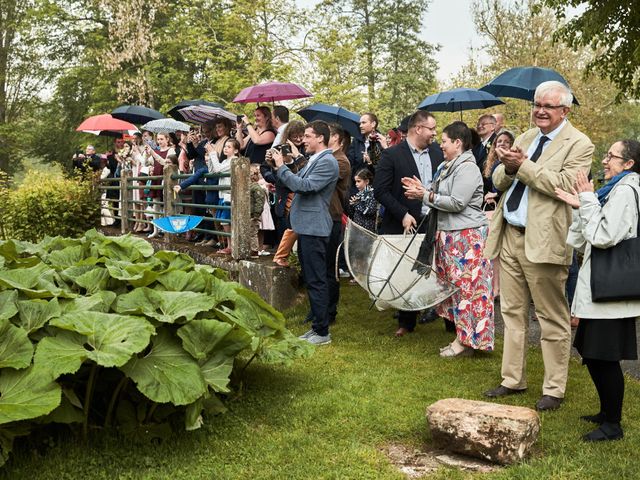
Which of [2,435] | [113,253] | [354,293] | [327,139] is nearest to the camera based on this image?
[2,435]

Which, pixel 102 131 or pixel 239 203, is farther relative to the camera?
pixel 102 131

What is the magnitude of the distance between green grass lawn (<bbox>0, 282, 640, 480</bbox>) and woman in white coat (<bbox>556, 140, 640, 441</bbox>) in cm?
29

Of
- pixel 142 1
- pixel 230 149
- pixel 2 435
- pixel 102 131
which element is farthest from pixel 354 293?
pixel 142 1

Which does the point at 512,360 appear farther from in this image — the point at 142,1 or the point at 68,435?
the point at 142,1

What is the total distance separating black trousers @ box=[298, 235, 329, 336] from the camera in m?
6.57

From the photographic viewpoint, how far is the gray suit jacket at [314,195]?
21.0 ft

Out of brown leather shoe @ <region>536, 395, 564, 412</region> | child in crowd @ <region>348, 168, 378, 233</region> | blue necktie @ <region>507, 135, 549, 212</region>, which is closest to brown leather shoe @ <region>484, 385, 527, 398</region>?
brown leather shoe @ <region>536, 395, 564, 412</region>

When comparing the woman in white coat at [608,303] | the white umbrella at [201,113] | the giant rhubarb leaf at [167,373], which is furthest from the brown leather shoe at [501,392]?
the white umbrella at [201,113]

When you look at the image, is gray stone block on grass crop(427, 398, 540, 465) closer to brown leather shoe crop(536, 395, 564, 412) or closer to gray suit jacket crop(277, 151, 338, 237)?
brown leather shoe crop(536, 395, 564, 412)

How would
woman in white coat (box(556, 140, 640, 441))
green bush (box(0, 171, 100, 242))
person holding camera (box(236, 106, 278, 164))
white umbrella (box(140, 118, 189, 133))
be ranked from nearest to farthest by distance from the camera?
woman in white coat (box(556, 140, 640, 441)) < person holding camera (box(236, 106, 278, 164)) < white umbrella (box(140, 118, 189, 133)) < green bush (box(0, 171, 100, 242))

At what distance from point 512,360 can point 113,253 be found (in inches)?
122

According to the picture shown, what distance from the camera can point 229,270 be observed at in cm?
841

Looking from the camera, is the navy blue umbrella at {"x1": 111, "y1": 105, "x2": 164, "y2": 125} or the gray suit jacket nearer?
the gray suit jacket

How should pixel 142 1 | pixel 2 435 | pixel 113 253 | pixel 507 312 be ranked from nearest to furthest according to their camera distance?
pixel 2 435 < pixel 507 312 < pixel 113 253 < pixel 142 1
